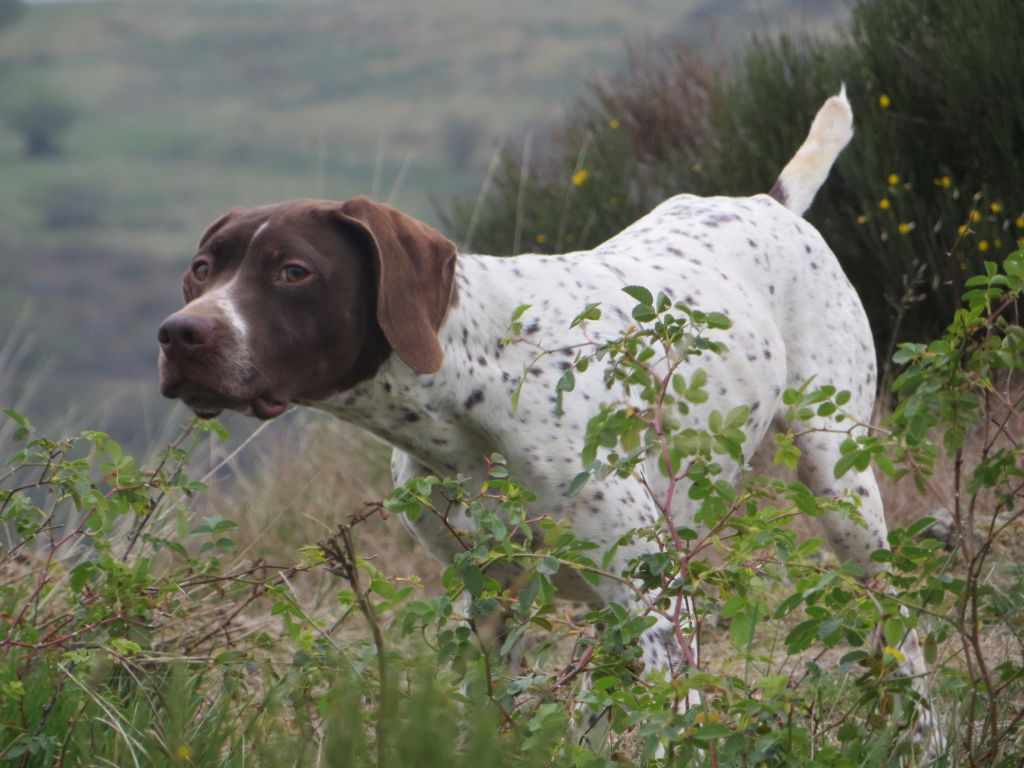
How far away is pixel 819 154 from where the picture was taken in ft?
16.6

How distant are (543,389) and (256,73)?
3162 inches

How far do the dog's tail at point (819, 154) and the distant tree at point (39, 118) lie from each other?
6326cm

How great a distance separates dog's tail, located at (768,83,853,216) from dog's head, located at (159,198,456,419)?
6.18ft

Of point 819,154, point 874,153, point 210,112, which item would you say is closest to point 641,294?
point 819,154

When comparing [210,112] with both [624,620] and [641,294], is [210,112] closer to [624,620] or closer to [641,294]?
[641,294]

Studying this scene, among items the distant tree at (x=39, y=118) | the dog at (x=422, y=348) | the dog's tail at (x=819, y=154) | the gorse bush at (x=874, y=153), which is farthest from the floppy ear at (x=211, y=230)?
the distant tree at (x=39, y=118)

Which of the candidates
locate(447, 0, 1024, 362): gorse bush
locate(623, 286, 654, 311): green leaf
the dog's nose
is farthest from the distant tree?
locate(623, 286, 654, 311): green leaf

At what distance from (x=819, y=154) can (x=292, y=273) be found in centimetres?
237

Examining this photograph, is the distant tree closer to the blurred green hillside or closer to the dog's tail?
the blurred green hillside

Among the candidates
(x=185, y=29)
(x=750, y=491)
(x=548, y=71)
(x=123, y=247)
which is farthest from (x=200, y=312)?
(x=185, y=29)

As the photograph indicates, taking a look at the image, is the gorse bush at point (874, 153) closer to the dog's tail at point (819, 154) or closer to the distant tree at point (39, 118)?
the dog's tail at point (819, 154)

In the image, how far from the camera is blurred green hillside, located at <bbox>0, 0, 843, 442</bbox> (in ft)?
182

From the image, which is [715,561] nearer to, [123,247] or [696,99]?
[696,99]

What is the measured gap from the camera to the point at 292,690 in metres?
2.58
